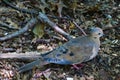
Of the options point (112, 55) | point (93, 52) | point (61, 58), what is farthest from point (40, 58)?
point (112, 55)

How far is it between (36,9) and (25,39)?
35.3 inches

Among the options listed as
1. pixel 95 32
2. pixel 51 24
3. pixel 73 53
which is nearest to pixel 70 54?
pixel 73 53

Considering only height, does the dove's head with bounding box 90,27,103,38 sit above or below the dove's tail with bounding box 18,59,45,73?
above

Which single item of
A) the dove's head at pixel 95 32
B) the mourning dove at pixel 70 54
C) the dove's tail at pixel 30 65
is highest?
the dove's head at pixel 95 32

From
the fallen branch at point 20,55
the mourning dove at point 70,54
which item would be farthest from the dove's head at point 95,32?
the fallen branch at point 20,55

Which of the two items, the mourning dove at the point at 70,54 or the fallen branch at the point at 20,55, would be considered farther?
the fallen branch at the point at 20,55

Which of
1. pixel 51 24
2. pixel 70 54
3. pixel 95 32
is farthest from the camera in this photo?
pixel 51 24

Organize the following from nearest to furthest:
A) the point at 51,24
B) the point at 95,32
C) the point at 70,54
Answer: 1. the point at 70,54
2. the point at 95,32
3. the point at 51,24

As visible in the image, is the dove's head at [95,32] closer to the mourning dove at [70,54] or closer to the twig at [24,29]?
the mourning dove at [70,54]

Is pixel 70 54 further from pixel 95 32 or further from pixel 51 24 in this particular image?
pixel 51 24

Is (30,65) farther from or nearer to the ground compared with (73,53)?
nearer to the ground

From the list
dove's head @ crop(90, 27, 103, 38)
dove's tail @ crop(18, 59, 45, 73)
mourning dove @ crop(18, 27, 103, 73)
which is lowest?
dove's tail @ crop(18, 59, 45, 73)

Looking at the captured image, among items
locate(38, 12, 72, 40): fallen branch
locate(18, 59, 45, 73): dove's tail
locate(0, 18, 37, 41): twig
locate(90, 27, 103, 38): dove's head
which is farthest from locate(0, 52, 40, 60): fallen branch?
locate(90, 27, 103, 38): dove's head

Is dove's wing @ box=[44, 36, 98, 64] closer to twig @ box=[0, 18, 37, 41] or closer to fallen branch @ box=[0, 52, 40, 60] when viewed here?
fallen branch @ box=[0, 52, 40, 60]
